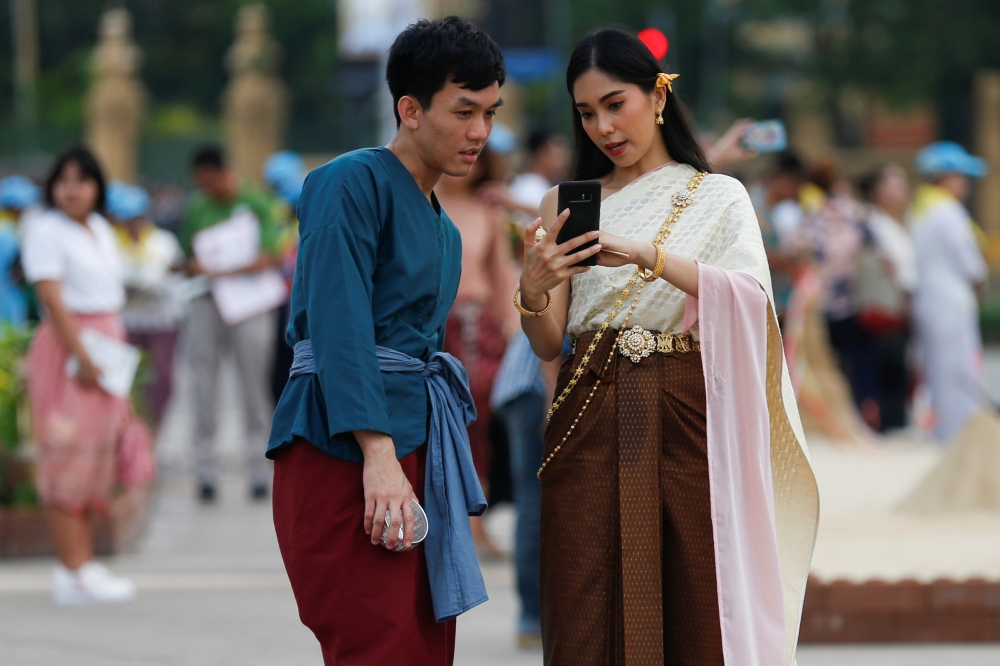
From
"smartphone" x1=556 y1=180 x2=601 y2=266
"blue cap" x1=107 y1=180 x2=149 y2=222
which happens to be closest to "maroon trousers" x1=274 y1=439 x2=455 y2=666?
Result: "smartphone" x1=556 y1=180 x2=601 y2=266

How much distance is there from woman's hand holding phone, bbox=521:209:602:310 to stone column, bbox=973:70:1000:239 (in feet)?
117

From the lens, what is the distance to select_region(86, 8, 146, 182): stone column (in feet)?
129

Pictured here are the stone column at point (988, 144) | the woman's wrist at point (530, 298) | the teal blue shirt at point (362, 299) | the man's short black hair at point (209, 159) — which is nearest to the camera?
the teal blue shirt at point (362, 299)

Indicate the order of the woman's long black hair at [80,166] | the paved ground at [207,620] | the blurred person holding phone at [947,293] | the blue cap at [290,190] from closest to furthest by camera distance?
the paved ground at [207,620] → the woman's long black hair at [80,166] → the blue cap at [290,190] → the blurred person holding phone at [947,293]

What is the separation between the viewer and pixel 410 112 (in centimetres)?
333

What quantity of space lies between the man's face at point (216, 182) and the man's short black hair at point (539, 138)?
2.21 metres

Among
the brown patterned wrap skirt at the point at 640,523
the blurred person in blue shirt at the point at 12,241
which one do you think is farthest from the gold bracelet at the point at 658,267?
the blurred person in blue shirt at the point at 12,241

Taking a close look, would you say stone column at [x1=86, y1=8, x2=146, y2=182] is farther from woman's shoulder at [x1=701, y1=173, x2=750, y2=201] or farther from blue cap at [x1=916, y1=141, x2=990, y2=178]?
woman's shoulder at [x1=701, y1=173, x2=750, y2=201]

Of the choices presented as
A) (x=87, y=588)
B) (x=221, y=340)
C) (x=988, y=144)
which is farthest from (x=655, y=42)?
(x=988, y=144)

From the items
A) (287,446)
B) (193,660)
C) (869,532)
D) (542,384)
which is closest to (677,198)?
(287,446)

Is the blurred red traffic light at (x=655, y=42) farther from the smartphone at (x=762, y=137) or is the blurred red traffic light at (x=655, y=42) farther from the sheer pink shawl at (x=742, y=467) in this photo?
the smartphone at (x=762, y=137)

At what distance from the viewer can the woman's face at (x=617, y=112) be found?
355 centimetres

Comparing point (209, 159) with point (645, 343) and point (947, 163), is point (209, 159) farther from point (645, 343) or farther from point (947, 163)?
point (645, 343)

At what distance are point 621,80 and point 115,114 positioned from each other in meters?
38.0
